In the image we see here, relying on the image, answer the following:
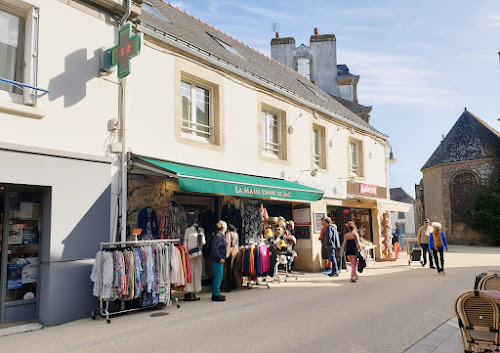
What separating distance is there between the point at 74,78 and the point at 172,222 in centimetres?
336

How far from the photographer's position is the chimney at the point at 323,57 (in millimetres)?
27180

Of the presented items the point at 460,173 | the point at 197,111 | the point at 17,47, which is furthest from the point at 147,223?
the point at 460,173

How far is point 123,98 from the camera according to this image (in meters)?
7.67

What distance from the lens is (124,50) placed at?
23.3 feet

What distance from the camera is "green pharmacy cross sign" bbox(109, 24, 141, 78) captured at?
690cm

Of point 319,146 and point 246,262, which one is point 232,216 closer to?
point 246,262

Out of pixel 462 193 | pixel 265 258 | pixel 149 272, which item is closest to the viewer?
pixel 149 272

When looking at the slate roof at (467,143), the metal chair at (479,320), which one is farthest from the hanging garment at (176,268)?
the slate roof at (467,143)

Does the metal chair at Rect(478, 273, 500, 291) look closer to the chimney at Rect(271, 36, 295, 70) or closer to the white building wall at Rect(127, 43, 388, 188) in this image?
the white building wall at Rect(127, 43, 388, 188)

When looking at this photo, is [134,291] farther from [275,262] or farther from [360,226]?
[360,226]

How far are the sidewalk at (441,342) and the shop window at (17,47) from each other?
22.2 ft

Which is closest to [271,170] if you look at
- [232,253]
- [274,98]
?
[274,98]

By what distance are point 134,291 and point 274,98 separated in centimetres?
749

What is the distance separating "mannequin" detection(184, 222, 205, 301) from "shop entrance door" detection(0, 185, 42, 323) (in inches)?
105
